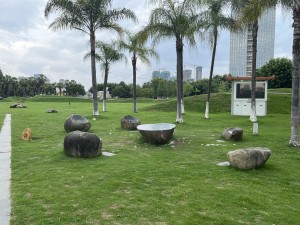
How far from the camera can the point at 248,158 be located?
8016 mm

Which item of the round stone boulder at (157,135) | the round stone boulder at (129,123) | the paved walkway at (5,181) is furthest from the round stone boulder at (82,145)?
the round stone boulder at (129,123)

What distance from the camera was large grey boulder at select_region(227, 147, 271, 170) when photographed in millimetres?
8023

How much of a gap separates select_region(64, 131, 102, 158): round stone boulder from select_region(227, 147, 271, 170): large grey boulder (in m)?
3.85

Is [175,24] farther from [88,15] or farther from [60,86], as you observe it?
[60,86]

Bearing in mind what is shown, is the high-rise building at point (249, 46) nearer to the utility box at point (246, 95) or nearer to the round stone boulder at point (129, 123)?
the utility box at point (246, 95)

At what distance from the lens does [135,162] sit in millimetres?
8984

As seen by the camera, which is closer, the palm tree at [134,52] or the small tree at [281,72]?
the palm tree at [134,52]

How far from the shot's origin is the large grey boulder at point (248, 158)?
8.02m

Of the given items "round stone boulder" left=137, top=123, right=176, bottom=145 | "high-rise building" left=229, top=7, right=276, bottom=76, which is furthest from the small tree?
"round stone boulder" left=137, top=123, right=176, bottom=145

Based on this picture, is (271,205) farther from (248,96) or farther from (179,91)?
(248,96)

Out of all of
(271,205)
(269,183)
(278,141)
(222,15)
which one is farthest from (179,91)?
(271,205)

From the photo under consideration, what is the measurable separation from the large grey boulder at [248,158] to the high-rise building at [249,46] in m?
16.5

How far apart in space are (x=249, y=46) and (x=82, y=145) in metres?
31.6

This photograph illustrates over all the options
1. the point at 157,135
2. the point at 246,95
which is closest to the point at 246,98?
the point at 246,95
